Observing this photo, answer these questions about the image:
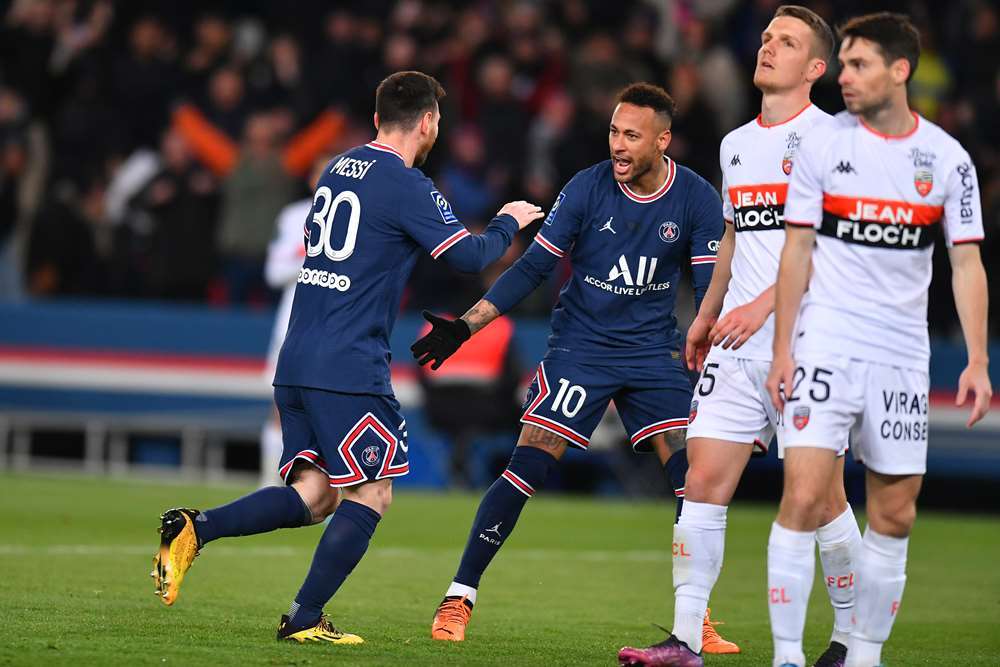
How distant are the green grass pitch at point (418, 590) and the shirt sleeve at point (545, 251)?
5.09ft

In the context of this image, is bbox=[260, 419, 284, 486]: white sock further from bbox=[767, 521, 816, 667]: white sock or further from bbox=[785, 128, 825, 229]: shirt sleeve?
bbox=[785, 128, 825, 229]: shirt sleeve

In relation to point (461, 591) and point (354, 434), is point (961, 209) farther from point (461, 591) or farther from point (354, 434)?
point (461, 591)

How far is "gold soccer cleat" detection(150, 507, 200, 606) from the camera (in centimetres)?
695

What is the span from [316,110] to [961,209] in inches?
525

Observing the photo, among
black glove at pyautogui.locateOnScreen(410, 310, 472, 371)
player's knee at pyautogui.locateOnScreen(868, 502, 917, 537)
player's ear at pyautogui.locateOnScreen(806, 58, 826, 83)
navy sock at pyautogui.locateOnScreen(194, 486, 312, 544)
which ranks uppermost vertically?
player's ear at pyautogui.locateOnScreen(806, 58, 826, 83)

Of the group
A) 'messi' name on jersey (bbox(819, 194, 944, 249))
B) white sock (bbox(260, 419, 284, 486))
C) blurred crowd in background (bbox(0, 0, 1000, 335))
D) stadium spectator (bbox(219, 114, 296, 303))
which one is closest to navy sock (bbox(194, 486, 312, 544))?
'messi' name on jersey (bbox(819, 194, 944, 249))

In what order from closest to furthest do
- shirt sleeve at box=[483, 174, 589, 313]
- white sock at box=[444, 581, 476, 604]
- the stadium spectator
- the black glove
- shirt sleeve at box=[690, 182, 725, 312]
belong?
the black glove, shirt sleeve at box=[483, 174, 589, 313], white sock at box=[444, 581, 476, 604], shirt sleeve at box=[690, 182, 725, 312], the stadium spectator

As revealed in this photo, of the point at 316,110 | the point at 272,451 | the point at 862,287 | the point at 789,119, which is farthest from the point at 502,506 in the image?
the point at 316,110

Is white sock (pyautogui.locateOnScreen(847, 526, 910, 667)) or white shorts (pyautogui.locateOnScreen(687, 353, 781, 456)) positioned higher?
white shorts (pyautogui.locateOnScreen(687, 353, 781, 456))

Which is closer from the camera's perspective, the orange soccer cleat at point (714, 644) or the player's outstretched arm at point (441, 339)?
the player's outstretched arm at point (441, 339)

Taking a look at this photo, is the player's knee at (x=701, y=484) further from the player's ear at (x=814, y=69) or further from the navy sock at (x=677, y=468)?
the player's ear at (x=814, y=69)

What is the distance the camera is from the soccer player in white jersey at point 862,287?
20.2 feet

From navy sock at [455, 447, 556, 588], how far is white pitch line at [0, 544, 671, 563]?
3.42 meters

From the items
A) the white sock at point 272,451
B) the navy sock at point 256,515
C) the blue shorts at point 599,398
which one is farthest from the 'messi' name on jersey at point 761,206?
the white sock at point 272,451
